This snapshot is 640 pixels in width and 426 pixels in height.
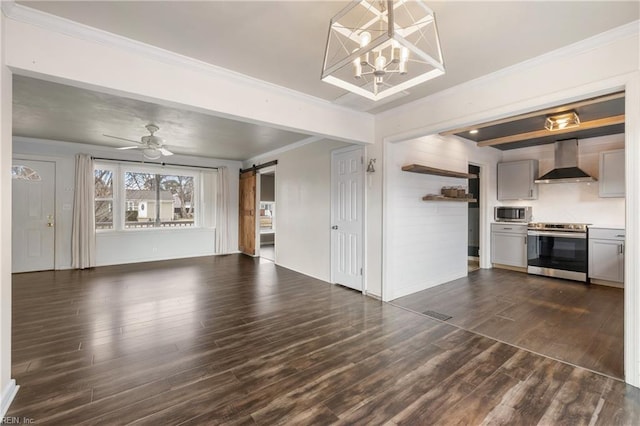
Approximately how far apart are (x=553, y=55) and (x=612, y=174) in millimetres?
3864

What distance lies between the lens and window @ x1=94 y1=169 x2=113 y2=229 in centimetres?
647

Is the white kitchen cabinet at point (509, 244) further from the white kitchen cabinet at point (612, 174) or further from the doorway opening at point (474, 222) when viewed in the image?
the white kitchen cabinet at point (612, 174)

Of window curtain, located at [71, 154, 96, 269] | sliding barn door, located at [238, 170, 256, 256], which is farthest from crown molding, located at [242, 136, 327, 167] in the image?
window curtain, located at [71, 154, 96, 269]

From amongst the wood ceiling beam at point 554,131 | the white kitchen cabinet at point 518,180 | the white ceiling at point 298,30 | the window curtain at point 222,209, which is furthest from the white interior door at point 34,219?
the white kitchen cabinet at point 518,180

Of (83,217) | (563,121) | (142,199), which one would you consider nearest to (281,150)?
(142,199)

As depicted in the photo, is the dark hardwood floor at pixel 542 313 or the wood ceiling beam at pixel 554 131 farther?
the wood ceiling beam at pixel 554 131

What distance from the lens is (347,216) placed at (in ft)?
15.3

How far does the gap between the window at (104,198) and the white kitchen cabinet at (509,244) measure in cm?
859

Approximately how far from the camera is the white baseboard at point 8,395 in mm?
1794

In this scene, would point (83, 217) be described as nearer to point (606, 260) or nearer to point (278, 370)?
point (278, 370)

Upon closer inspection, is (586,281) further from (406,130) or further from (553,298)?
(406,130)

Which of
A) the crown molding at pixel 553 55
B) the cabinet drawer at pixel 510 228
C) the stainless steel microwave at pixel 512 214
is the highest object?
the crown molding at pixel 553 55

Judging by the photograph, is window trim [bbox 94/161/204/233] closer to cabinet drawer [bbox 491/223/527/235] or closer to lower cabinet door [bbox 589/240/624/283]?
cabinet drawer [bbox 491/223/527/235]

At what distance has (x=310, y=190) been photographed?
5520mm
